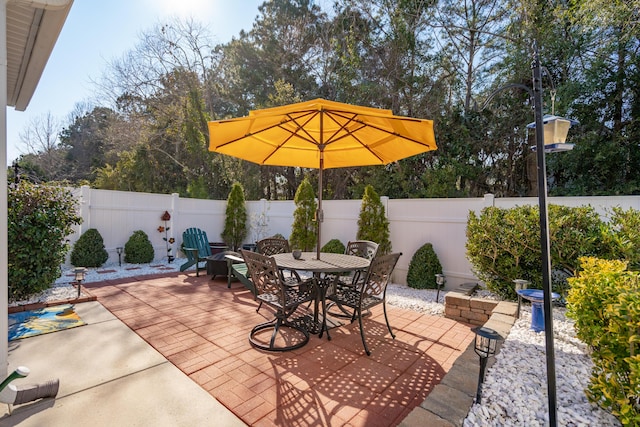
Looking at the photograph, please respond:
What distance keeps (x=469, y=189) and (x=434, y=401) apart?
6.55 metres

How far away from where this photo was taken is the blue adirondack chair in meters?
5.65

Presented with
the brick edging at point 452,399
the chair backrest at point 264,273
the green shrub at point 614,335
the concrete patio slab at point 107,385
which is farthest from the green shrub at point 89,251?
the green shrub at point 614,335

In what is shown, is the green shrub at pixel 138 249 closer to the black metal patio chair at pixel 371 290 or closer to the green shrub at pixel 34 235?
the green shrub at pixel 34 235

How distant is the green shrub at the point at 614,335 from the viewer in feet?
4.37

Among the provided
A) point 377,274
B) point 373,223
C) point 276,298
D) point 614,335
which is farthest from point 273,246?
point 614,335

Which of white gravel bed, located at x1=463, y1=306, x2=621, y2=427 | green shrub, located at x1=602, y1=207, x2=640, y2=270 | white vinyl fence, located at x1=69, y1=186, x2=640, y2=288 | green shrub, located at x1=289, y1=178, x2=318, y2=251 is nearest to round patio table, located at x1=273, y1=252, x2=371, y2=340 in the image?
white gravel bed, located at x1=463, y1=306, x2=621, y2=427

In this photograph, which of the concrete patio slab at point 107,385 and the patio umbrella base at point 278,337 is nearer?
the concrete patio slab at point 107,385

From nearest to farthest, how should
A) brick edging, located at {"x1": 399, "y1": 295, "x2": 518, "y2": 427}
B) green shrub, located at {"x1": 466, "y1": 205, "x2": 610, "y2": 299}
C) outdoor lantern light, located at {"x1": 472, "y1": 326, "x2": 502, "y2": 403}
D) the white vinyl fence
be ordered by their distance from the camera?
1. brick edging, located at {"x1": 399, "y1": 295, "x2": 518, "y2": 427}
2. outdoor lantern light, located at {"x1": 472, "y1": 326, "x2": 502, "y2": 403}
3. green shrub, located at {"x1": 466, "y1": 205, "x2": 610, "y2": 299}
4. the white vinyl fence

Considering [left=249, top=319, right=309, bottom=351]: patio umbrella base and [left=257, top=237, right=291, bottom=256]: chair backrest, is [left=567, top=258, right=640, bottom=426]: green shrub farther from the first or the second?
[left=257, top=237, right=291, bottom=256]: chair backrest

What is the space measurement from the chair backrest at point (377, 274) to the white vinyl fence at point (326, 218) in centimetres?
248

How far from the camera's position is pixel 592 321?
172cm

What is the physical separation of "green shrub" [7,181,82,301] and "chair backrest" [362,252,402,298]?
357 cm

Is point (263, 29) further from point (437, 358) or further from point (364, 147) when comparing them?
point (437, 358)

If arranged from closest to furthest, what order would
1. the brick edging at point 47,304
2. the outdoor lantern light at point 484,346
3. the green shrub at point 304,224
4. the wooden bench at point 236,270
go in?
1. the outdoor lantern light at point 484,346
2. the brick edging at point 47,304
3. the wooden bench at point 236,270
4. the green shrub at point 304,224
